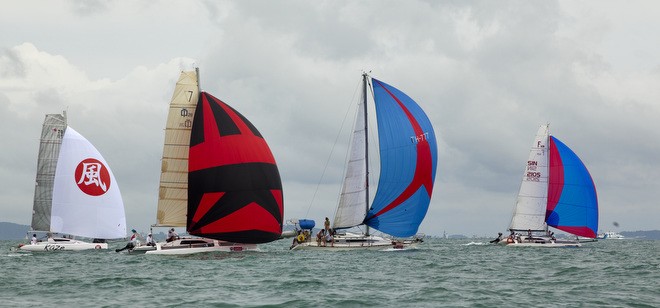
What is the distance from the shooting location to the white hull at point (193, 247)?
45.3 m

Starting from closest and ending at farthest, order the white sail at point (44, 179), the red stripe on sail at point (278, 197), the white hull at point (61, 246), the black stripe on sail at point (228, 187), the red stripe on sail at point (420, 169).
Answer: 1. the black stripe on sail at point (228, 187)
2. the red stripe on sail at point (278, 197)
3. the red stripe on sail at point (420, 169)
4. the white hull at point (61, 246)
5. the white sail at point (44, 179)

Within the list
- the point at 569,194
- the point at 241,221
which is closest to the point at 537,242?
the point at 569,194

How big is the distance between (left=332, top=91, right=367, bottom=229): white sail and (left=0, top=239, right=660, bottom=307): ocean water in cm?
1034

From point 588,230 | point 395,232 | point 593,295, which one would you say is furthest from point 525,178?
point 593,295

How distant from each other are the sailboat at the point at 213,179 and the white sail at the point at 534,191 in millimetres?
31996

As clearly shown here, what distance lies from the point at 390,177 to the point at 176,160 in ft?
46.9

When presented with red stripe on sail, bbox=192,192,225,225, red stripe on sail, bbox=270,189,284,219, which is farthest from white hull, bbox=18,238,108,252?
red stripe on sail, bbox=270,189,284,219

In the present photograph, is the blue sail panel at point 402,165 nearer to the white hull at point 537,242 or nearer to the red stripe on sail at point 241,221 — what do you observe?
the red stripe on sail at point 241,221

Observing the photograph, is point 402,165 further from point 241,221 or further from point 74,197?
point 74,197

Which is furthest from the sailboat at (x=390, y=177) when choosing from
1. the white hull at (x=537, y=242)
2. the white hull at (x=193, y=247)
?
the white hull at (x=537, y=242)

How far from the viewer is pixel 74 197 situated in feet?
194

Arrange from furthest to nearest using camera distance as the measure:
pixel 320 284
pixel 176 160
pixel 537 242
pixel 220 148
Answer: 1. pixel 537 242
2. pixel 176 160
3. pixel 220 148
4. pixel 320 284

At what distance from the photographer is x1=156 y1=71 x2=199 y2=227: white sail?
46750 mm

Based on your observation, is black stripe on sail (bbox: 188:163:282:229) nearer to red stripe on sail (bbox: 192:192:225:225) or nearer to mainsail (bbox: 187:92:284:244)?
mainsail (bbox: 187:92:284:244)
